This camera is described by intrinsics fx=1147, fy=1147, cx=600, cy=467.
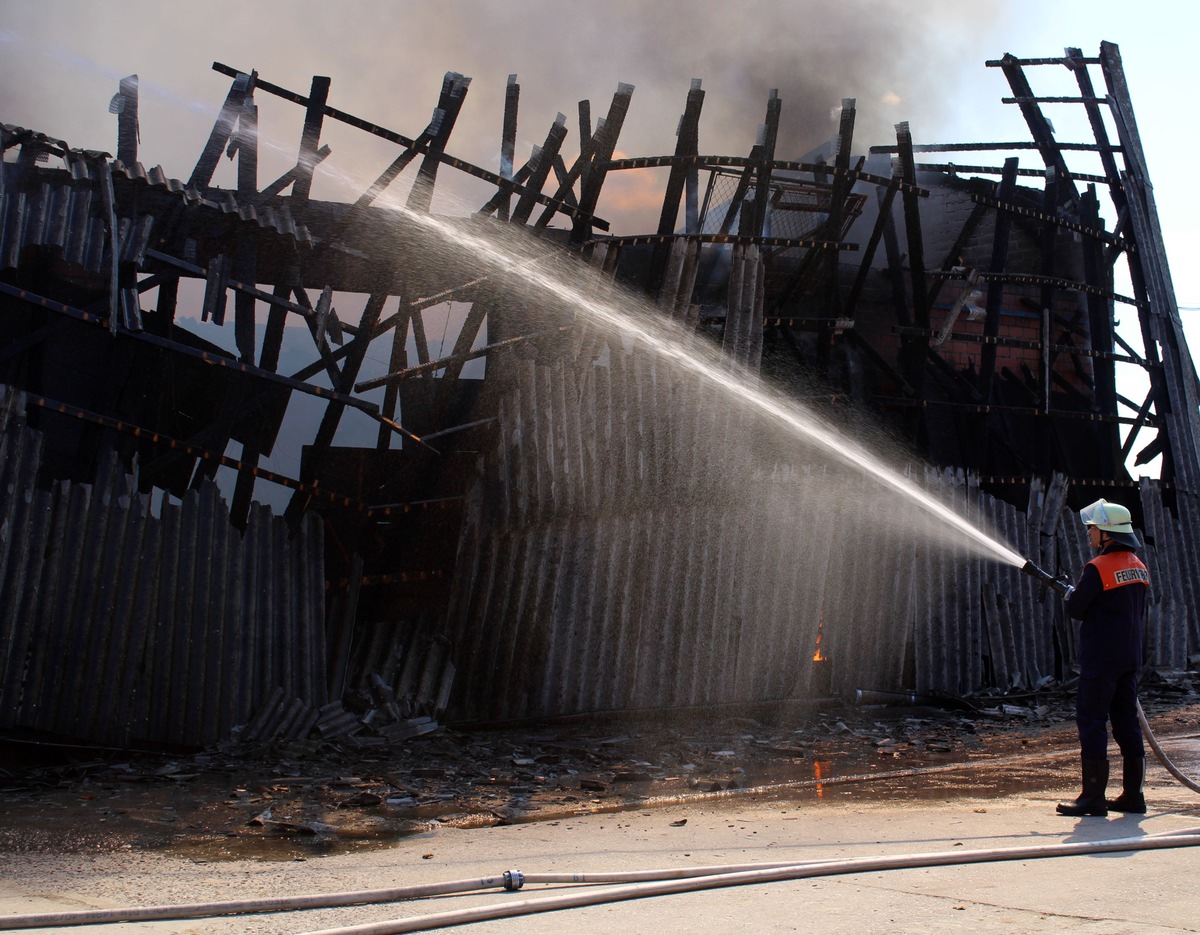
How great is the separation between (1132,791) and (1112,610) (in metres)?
0.86

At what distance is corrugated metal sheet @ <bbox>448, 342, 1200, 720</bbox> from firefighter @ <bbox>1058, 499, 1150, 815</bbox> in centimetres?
370

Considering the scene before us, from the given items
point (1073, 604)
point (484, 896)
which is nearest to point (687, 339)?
point (1073, 604)

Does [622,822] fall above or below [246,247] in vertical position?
below

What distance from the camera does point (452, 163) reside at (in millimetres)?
8930

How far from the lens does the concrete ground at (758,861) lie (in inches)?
126

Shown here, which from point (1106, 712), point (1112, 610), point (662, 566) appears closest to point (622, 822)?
point (1106, 712)

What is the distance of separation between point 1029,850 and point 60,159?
6.58 meters

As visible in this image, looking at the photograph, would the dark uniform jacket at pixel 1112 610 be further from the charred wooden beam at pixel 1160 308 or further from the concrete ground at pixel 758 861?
the charred wooden beam at pixel 1160 308

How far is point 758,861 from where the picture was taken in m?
4.23

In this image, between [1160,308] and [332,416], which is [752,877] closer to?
[332,416]

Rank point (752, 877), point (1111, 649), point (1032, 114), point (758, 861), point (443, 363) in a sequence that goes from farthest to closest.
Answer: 1. point (1032, 114)
2. point (443, 363)
3. point (1111, 649)
4. point (758, 861)
5. point (752, 877)

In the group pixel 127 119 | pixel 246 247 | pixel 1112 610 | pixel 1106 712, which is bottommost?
pixel 1106 712

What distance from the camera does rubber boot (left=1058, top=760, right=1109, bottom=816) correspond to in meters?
5.34

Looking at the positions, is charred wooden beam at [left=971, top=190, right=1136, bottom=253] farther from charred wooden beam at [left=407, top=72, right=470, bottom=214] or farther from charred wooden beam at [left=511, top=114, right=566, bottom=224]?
charred wooden beam at [left=407, top=72, right=470, bottom=214]
